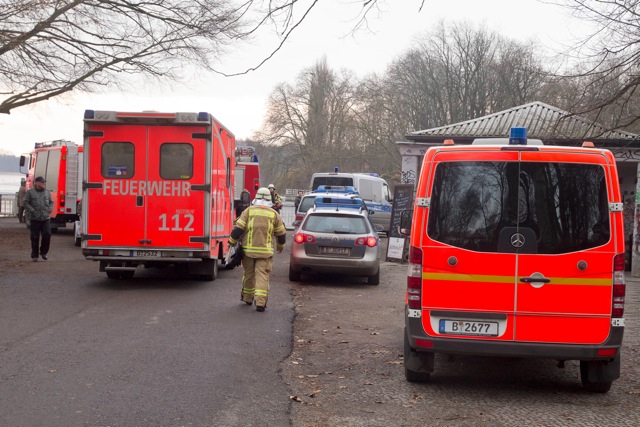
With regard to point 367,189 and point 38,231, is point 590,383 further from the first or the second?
point 367,189

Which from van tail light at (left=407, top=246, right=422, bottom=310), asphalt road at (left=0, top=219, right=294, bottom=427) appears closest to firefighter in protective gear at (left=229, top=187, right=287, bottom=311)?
asphalt road at (left=0, top=219, right=294, bottom=427)

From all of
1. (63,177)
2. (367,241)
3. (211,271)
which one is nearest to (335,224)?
(367,241)

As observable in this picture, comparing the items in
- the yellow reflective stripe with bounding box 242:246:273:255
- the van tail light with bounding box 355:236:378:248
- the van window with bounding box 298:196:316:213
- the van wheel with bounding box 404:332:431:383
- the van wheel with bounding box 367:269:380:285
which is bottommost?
the van wheel with bounding box 367:269:380:285

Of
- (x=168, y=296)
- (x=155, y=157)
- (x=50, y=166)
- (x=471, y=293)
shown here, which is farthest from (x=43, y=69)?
(x=471, y=293)

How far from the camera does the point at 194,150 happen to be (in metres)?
14.2

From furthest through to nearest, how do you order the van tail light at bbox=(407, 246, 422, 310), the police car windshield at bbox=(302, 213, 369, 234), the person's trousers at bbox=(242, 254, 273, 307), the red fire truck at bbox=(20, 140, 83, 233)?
1. the red fire truck at bbox=(20, 140, 83, 233)
2. the police car windshield at bbox=(302, 213, 369, 234)
3. the person's trousers at bbox=(242, 254, 273, 307)
4. the van tail light at bbox=(407, 246, 422, 310)

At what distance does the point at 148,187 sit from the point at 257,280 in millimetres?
3490

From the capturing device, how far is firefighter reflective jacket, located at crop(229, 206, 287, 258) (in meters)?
11.9

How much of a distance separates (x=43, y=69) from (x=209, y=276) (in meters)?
9.22

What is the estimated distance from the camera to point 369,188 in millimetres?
30859

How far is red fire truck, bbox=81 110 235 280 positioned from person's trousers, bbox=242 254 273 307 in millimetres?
2230

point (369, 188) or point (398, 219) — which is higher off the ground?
point (369, 188)

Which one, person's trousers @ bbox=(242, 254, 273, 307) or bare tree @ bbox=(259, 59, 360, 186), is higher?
bare tree @ bbox=(259, 59, 360, 186)

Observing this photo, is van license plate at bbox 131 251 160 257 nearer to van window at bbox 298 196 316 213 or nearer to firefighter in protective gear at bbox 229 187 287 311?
firefighter in protective gear at bbox 229 187 287 311
